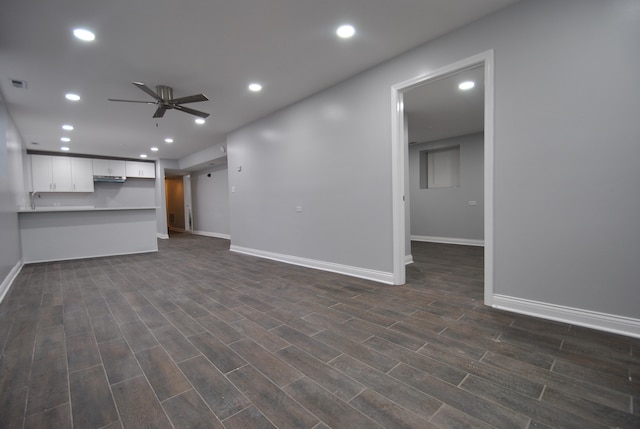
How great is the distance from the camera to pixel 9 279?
3.55 metres

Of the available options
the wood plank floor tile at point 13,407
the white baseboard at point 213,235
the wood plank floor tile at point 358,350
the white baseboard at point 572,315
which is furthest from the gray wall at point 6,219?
the white baseboard at point 572,315

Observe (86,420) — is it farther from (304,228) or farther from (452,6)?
(452,6)

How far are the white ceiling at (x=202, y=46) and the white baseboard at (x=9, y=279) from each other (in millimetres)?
2474

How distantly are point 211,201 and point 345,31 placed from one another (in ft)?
24.9

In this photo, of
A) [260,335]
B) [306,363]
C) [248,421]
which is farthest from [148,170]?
[248,421]

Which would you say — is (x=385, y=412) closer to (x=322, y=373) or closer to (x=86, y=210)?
(x=322, y=373)

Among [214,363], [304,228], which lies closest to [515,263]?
[214,363]

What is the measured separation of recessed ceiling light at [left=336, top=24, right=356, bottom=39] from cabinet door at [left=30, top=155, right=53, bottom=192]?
9.02 m

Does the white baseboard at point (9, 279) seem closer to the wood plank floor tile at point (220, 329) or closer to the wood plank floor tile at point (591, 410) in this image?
the wood plank floor tile at point (220, 329)

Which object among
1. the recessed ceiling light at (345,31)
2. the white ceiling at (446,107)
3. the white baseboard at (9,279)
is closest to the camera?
the recessed ceiling light at (345,31)

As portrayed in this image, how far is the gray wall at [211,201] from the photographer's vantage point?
27.8 ft

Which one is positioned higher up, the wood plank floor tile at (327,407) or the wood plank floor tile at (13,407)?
the wood plank floor tile at (13,407)

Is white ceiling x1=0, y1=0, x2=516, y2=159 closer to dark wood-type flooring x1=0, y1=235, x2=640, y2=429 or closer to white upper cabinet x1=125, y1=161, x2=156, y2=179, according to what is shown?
dark wood-type flooring x1=0, y1=235, x2=640, y2=429

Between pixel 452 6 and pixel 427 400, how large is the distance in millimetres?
2947
